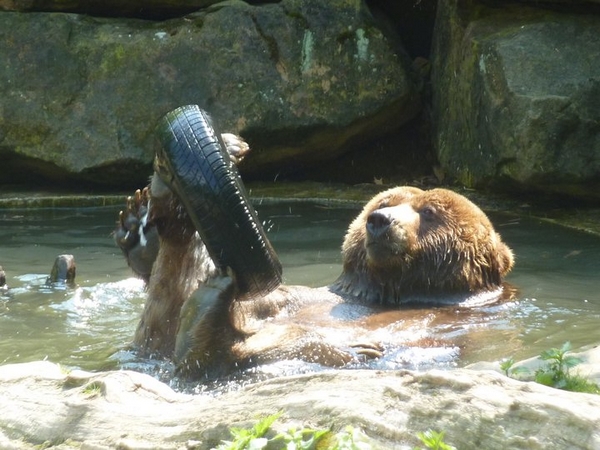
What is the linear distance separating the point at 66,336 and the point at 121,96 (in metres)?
5.93

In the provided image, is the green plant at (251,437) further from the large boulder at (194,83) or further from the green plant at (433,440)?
the large boulder at (194,83)

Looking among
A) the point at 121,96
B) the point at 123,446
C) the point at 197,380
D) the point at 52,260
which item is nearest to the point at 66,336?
the point at 197,380

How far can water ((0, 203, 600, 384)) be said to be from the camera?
590 cm

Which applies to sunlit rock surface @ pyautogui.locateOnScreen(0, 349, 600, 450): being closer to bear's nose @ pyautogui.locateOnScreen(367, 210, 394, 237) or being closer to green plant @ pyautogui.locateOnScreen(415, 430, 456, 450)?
green plant @ pyautogui.locateOnScreen(415, 430, 456, 450)

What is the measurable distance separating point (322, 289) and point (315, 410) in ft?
12.1

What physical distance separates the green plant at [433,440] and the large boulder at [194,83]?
30.9 ft

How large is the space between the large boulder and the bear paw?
6.14 metres

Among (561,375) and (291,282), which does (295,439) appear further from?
(291,282)

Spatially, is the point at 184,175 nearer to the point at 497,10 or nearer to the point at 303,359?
the point at 303,359

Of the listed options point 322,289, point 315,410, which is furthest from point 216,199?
point 315,410

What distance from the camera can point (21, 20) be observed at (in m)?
12.4

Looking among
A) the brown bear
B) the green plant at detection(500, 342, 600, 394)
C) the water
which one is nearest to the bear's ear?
the brown bear

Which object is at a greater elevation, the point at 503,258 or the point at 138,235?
the point at 138,235

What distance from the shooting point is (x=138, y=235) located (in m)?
5.80
